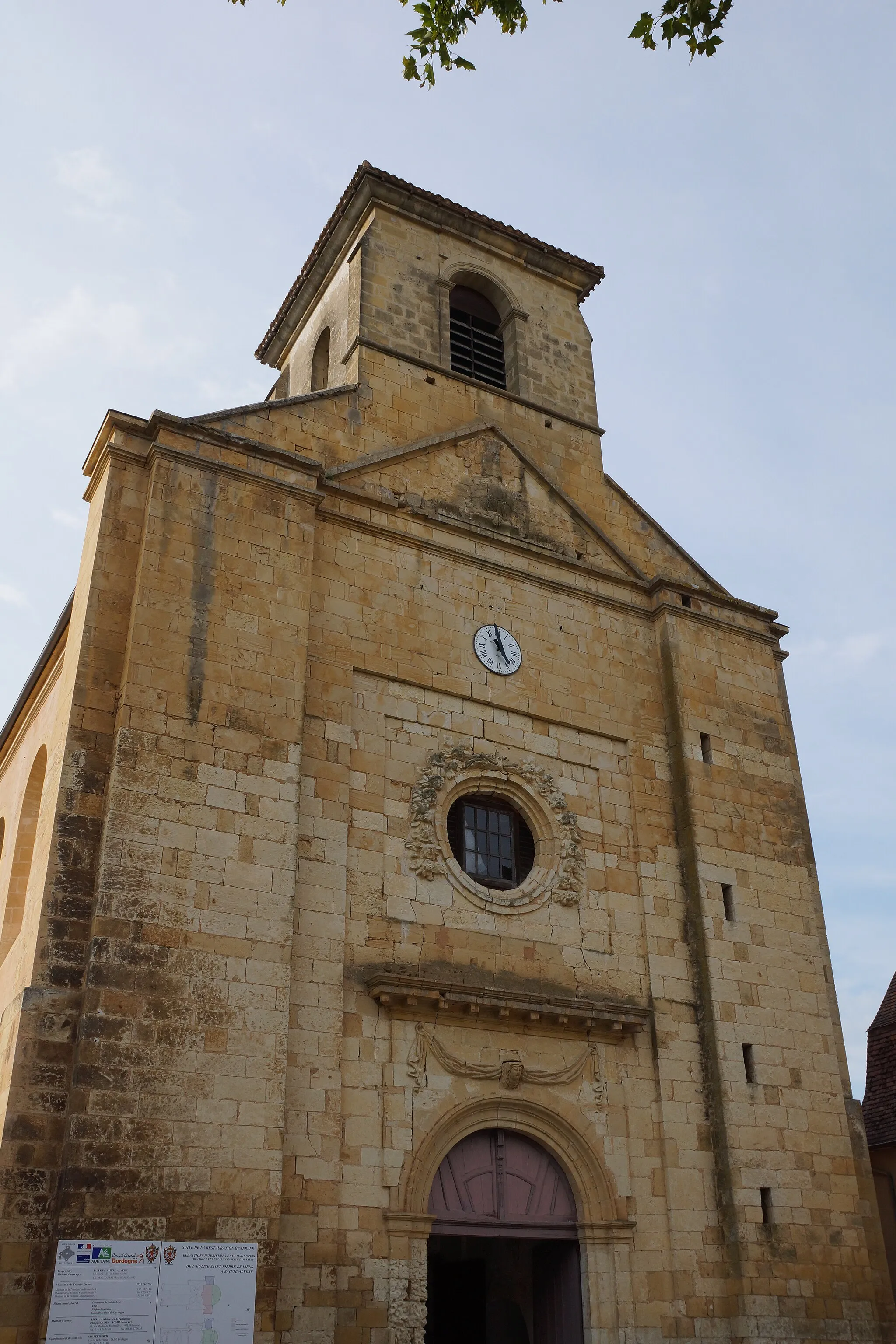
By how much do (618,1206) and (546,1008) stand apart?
74.8 inches

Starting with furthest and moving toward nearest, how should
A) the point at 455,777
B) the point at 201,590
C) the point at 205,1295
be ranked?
1. the point at 455,777
2. the point at 201,590
3. the point at 205,1295

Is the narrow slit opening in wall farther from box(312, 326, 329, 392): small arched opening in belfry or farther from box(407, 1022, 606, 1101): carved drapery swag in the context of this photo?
box(312, 326, 329, 392): small arched opening in belfry

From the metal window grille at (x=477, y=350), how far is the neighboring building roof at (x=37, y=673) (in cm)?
611

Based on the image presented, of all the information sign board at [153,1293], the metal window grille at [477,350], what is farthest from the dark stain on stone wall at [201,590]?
the metal window grille at [477,350]

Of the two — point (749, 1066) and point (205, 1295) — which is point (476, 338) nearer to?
point (749, 1066)

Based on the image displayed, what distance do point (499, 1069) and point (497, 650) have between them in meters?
4.42

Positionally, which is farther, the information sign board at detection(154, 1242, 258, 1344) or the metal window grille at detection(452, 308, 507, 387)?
the metal window grille at detection(452, 308, 507, 387)

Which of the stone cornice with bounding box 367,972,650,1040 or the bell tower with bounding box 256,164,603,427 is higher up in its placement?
the bell tower with bounding box 256,164,603,427

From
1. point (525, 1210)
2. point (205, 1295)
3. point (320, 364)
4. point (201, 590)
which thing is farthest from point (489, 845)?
point (320, 364)

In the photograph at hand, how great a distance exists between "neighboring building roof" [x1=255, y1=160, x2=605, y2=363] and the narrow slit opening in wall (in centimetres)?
1066

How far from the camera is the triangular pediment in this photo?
1373 centimetres

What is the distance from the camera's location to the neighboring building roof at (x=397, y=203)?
1616 centimetres

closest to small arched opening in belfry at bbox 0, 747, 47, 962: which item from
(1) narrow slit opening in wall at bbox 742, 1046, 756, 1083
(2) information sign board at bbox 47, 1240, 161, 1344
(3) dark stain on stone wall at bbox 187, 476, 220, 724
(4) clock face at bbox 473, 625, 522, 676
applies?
(3) dark stain on stone wall at bbox 187, 476, 220, 724

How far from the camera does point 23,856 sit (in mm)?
14016
